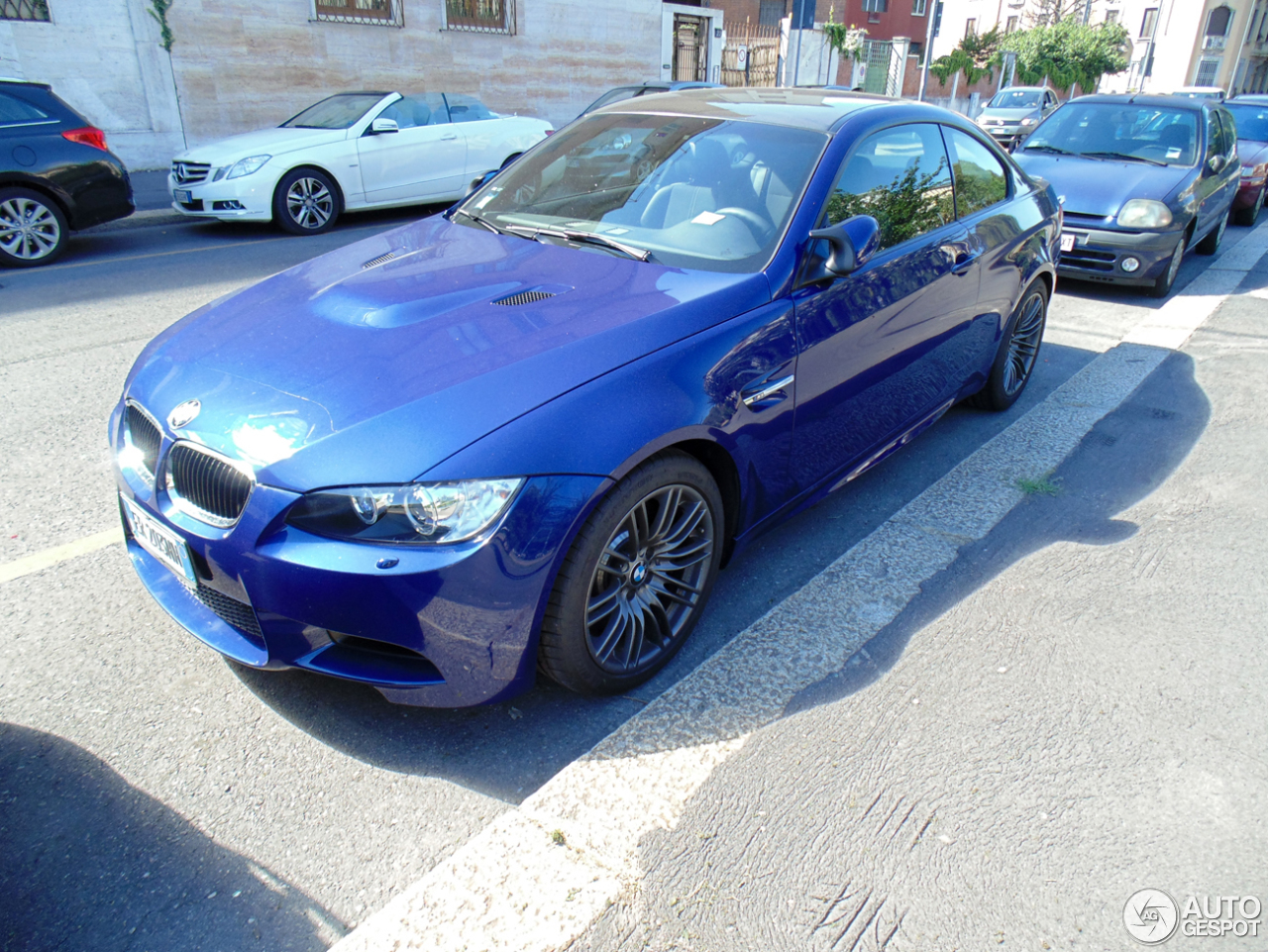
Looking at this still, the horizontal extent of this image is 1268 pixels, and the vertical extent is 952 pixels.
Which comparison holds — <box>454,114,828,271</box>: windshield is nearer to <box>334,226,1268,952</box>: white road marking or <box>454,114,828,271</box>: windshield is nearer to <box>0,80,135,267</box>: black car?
<box>334,226,1268,952</box>: white road marking

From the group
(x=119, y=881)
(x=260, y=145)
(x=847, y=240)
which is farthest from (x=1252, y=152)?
(x=119, y=881)

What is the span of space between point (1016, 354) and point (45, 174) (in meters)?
8.44

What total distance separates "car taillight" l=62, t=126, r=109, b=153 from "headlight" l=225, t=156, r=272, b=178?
114cm

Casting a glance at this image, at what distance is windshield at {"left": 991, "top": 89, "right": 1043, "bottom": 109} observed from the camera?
Result: 25303 mm

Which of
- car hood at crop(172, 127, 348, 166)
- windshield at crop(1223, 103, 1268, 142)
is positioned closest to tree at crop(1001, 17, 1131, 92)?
windshield at crop(1223, 103, 1268, 142)

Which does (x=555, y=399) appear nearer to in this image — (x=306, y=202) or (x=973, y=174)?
(x=973, y=174)

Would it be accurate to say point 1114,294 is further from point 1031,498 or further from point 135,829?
point 135,829

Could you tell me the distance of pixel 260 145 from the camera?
370 inches

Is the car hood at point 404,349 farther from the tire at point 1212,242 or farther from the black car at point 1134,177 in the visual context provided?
the tire at point 1212,242

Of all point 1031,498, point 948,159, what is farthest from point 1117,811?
point 948,159

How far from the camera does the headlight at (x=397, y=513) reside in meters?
2.06

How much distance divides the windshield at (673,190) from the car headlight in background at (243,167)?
6.54 meters

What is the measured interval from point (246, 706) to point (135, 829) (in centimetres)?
46

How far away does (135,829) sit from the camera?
6.98 ft
